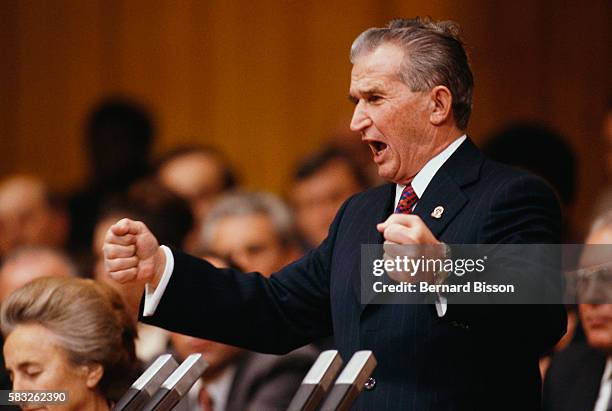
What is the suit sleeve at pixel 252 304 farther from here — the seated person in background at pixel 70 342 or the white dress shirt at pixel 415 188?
the seated person in background at pixel 70 342

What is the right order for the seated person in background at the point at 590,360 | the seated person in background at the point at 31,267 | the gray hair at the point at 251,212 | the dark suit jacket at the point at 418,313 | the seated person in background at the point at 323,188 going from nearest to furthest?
the dark suit jacket at the point at 418,313 < the seated person in background at the point at 590,360 < the seated person in background at the point at 31,267 < the gray hair at the point at 251,212 < the seated person in background at the point at 323,188

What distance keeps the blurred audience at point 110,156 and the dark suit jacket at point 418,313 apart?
2.76 m

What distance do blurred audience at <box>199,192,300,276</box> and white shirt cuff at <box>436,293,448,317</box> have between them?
6.07 ft

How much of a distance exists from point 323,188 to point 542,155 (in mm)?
929

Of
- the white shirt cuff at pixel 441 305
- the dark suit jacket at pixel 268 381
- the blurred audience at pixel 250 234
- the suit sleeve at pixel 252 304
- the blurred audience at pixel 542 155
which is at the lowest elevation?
the dark suit jacket at pixel 268 381

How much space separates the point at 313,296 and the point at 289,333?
0.33 ft

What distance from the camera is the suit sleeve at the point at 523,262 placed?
8.13ft

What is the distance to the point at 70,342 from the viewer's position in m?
3.04

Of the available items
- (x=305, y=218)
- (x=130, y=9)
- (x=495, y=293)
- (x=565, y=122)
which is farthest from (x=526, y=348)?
(x=130, y=9)

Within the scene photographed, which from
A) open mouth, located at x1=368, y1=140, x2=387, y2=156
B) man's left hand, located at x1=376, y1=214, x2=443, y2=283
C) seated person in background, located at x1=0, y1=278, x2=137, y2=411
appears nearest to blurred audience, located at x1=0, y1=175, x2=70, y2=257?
seated person in background, located at x1=0, y1=278, x2=137, y2=411

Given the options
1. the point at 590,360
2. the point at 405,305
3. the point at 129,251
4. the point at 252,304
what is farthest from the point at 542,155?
the point at 129,251

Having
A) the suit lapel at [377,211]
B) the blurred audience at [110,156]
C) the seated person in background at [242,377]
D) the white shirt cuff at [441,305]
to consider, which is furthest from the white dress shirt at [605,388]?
the blurred audience at [110,156]

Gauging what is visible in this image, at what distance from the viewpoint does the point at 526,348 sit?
258 centimetres

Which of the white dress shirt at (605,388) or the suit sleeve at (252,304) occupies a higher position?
the suit sleeve at (252,304)
